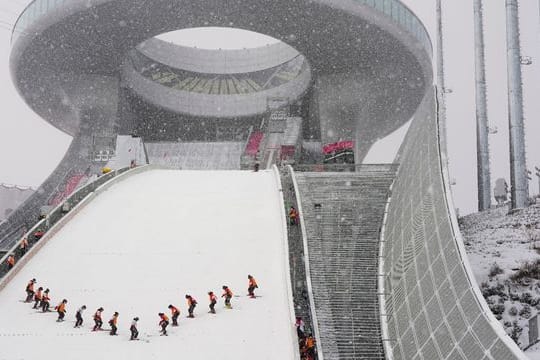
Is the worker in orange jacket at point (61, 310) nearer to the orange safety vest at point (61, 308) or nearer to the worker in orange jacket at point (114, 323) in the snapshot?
A: the orange safety vest at point (61, 308)

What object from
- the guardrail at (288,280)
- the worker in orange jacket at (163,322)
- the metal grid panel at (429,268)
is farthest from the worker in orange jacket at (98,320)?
the metal grid panel at (429,268)

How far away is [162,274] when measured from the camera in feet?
56.4

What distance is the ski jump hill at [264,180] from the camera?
1468 centimetres

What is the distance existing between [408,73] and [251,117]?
13.7 metres

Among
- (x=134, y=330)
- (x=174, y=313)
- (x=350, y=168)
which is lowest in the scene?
(x=134, y=330)

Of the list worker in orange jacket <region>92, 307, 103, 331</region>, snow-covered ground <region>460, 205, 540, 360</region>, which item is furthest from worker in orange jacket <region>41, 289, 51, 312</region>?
snow-covered ground <region>460, 205, 540, 360</region>

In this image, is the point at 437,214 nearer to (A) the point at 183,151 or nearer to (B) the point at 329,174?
(B) the point at 329,174

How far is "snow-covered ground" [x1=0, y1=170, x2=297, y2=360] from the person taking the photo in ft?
43.4

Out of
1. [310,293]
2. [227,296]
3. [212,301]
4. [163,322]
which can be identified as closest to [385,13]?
[310,293]

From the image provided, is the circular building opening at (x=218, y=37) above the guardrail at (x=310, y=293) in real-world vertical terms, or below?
above

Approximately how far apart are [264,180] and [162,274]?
9887 millimetres

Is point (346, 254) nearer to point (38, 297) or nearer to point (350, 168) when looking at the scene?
point (350, 168)

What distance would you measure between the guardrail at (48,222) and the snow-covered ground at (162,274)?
36cm

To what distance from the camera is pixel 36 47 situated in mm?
38688
